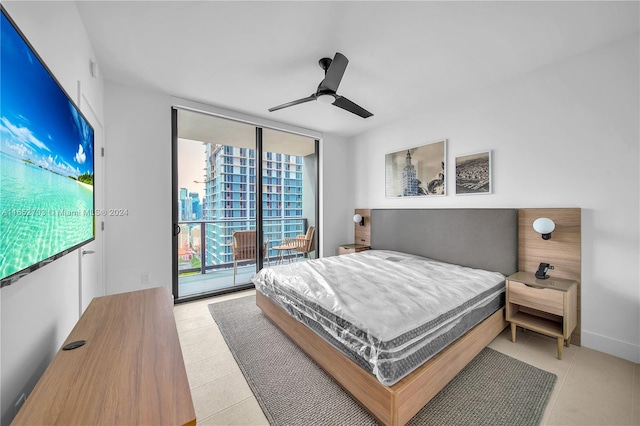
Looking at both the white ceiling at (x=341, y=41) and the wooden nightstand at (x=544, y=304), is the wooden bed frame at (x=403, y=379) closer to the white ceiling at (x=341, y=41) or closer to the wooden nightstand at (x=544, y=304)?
the wooden nightstand at (x=544, y=304)

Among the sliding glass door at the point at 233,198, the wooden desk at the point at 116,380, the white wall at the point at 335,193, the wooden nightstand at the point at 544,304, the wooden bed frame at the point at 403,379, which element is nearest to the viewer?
the wooden desk at the point at 116,380

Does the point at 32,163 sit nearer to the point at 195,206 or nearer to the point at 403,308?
the point at 403,308

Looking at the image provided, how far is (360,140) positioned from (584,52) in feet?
9.64

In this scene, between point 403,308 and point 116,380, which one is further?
point 403,308

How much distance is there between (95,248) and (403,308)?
2.84 meters

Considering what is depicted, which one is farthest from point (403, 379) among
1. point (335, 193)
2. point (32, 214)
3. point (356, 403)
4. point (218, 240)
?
point (218, 240)

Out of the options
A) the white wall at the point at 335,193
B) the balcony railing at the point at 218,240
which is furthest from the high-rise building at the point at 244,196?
the white wall at the point at 335,193

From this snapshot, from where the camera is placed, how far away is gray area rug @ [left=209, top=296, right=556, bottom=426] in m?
1.51

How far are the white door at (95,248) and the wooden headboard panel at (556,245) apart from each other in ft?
13.3

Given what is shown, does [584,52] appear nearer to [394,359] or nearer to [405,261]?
[405,261]

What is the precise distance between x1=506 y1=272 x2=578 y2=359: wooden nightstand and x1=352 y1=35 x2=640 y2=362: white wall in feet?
0.87

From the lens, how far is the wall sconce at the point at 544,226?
7.57 ft

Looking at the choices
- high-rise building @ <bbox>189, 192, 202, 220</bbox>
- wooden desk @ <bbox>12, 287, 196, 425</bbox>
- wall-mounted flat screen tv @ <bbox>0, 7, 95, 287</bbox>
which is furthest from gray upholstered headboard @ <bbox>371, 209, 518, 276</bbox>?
wall-mounted flat screen tv @ <bbox>0, 7, 95, 287</bbox>

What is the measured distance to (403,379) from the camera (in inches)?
56.5
